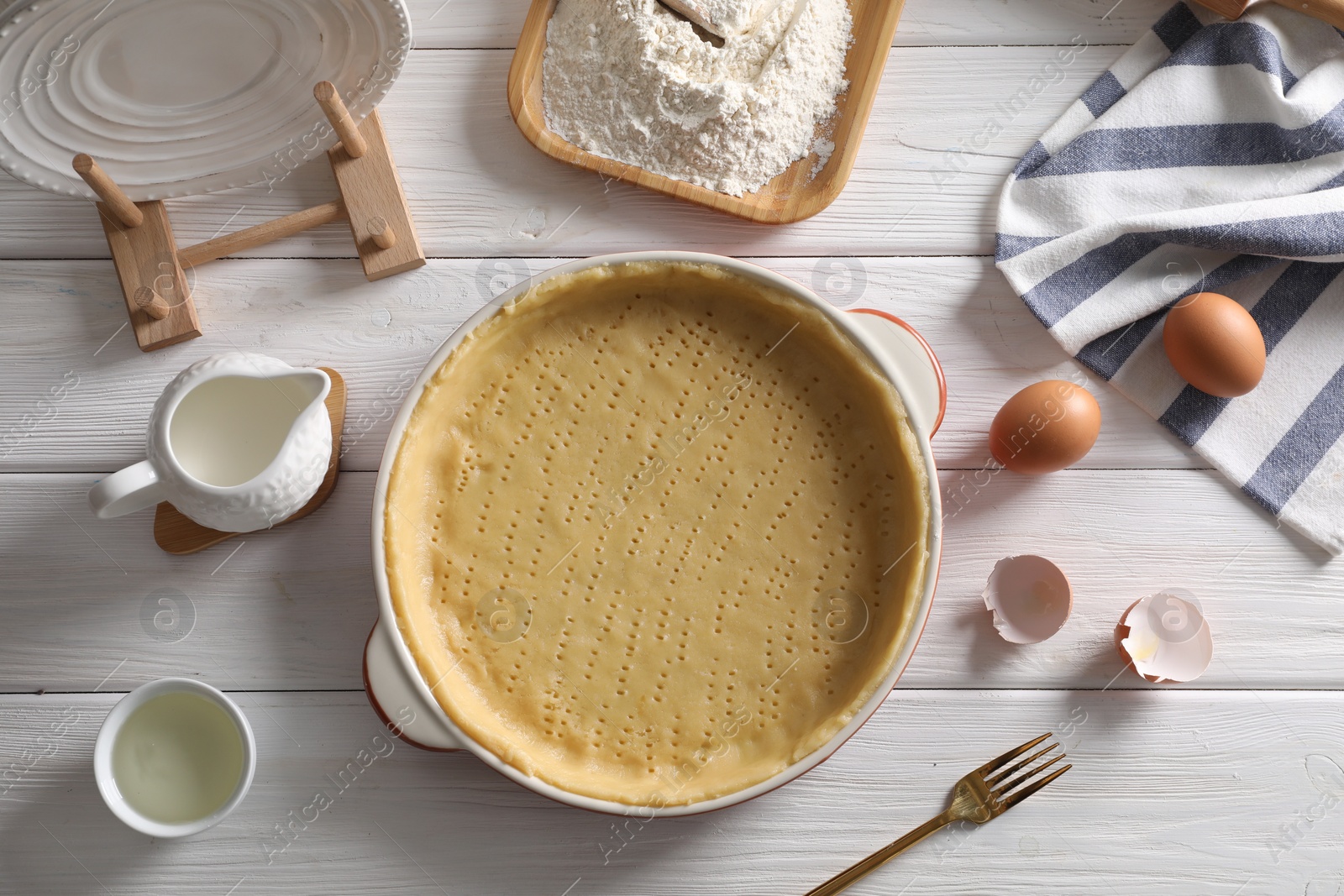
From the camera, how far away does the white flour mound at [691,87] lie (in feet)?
2.90

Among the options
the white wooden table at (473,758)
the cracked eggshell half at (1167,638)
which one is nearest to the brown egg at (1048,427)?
the white wooden table at (473,758)

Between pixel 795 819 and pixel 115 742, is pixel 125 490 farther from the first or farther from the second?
pixel 795 819

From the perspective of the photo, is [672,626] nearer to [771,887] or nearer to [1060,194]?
[771,887]

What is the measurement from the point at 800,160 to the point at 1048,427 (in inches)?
15.4

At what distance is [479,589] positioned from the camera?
0.86 meters

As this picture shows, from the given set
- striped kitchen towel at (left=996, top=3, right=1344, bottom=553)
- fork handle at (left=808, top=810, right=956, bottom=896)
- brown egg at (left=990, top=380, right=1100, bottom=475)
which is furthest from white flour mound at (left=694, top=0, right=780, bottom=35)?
fork handle at (left=808, top=810, right=956, bottom=896)

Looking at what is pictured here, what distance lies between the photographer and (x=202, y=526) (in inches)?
35.1

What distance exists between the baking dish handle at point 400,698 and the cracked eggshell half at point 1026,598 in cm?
56

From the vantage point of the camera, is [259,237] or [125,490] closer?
[125,490]

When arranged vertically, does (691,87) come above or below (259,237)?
above

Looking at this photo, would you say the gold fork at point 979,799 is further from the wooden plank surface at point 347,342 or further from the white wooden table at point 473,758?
the wooden plank surface at point 347,342

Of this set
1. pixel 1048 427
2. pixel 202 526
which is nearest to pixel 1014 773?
pixel 1048 427

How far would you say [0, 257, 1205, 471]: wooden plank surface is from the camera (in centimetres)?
92

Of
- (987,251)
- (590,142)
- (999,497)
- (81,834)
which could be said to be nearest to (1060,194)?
(987,251)
